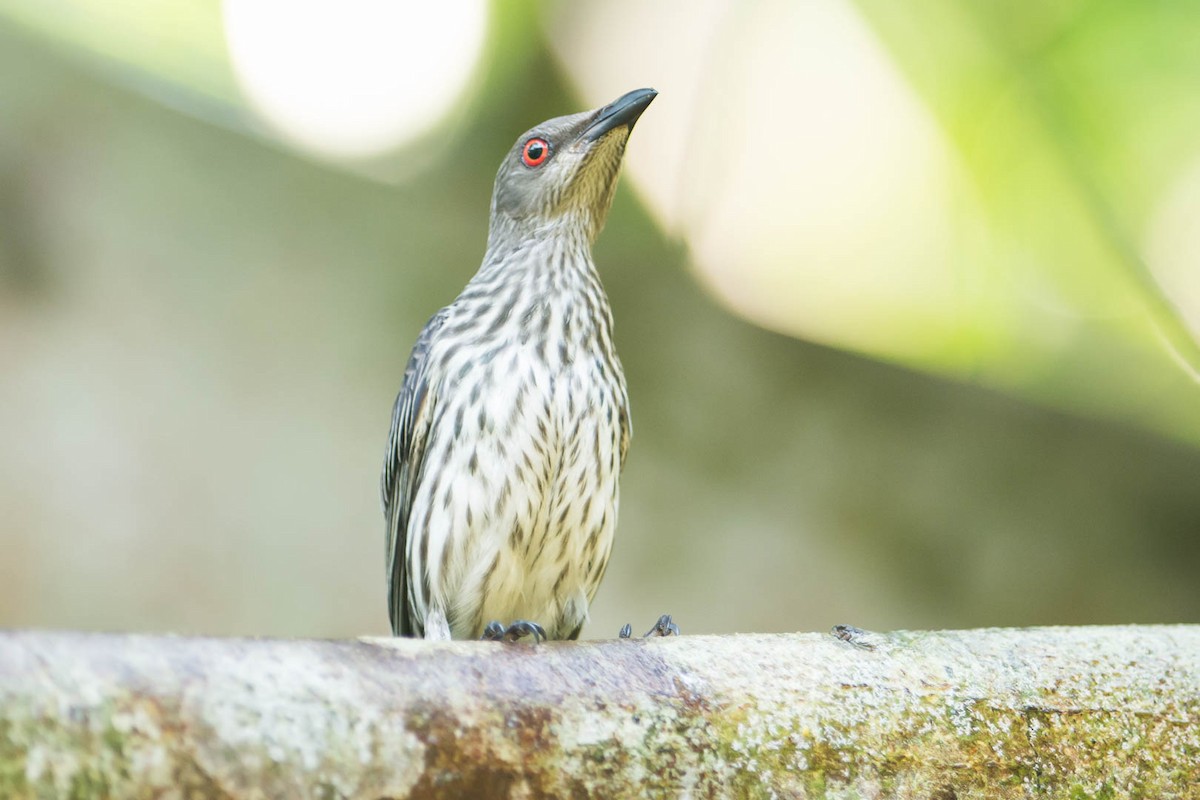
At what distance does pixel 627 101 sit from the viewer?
116 inches

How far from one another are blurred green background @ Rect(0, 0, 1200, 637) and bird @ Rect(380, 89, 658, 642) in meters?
1.84

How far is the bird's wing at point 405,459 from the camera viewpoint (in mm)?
2812

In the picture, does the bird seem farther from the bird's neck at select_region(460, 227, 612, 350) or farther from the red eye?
the red eye

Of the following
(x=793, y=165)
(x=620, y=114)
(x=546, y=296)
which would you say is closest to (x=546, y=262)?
(x=546, y=296)

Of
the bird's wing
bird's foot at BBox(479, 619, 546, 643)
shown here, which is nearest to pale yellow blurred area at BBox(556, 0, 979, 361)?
the bird's wing

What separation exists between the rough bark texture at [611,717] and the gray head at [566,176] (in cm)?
163

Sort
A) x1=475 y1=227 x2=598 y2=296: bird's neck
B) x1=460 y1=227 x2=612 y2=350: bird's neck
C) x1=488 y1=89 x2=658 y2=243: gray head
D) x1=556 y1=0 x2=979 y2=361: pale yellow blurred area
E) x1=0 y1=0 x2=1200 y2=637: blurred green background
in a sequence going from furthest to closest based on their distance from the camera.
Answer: x1=556 y1=0 x2=979 y2=361: pale yellow blurred area, x1=0 y1=0 x2=1200 y2=637: blurred green background, x1=488 y1=89 x2=658 y2=243: gray head, x1=475 y1=227 x2=598 y2=296: bird's neck, x1=460 y1=227 x2=612 y2=350: bird's neck

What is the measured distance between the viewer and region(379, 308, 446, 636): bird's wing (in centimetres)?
281

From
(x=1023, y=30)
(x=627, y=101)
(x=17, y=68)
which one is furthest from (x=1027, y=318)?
(x=17, y=68)

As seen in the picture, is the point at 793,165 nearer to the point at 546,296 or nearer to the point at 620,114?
the point at 620,114

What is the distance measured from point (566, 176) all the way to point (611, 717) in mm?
1875

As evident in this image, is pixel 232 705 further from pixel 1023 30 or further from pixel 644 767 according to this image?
pixel 1023 30

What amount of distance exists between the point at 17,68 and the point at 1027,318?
14.3 feet

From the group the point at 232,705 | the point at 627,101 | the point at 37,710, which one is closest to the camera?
the point at 37,710
